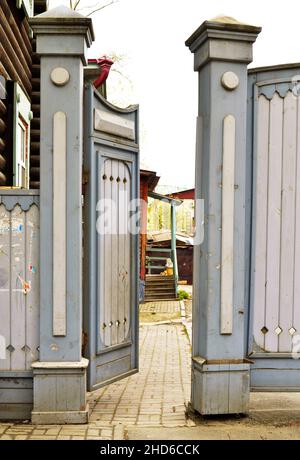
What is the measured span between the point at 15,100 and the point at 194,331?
13.4 ft

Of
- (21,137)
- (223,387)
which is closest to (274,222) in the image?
(223,387)

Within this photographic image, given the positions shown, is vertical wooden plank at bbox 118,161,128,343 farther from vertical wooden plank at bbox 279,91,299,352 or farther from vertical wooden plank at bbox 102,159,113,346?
vertical wooden plank at bbox 279,91,299,352

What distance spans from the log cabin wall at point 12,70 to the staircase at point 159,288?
9994 mm

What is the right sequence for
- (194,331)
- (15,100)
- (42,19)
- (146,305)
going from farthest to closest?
(146,305) < (15,100) < (194,331) < (42,19)

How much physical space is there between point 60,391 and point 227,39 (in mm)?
3042

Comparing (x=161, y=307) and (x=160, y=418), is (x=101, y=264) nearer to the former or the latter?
(x=160, y=418)

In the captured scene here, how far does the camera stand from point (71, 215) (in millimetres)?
4574

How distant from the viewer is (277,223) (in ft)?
15.6

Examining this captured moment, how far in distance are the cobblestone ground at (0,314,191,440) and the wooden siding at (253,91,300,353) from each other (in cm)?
106

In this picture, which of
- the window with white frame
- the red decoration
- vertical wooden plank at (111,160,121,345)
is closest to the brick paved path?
the window with white frame

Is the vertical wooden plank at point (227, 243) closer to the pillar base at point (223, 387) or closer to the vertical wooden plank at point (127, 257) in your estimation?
the pillar base at point (223, 387)

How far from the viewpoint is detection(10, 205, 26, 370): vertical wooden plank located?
4660mm

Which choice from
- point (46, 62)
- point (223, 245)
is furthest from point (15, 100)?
point (223, 245)

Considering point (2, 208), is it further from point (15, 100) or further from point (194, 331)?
point (15, 100)
